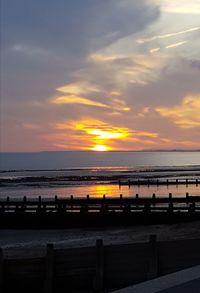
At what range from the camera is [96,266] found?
39.1 ft

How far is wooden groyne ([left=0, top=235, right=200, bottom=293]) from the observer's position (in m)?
11.8

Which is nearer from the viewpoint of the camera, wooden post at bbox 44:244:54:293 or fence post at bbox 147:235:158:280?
fence post at bbox 147:235:158:280

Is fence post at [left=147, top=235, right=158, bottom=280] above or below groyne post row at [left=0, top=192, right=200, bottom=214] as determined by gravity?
below

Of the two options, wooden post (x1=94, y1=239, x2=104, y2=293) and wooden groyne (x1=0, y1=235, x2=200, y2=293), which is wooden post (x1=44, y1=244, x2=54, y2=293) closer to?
wooden groyne (x1=0, y1=235, x2=200, y2=293)

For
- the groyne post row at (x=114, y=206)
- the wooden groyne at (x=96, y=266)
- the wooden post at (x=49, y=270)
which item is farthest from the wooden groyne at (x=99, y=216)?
the wooden post at (x=49, y=270)

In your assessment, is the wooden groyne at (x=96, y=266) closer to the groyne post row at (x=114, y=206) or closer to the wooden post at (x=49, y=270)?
the wooden post at (x=49, y=270)

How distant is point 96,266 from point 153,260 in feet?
4.44

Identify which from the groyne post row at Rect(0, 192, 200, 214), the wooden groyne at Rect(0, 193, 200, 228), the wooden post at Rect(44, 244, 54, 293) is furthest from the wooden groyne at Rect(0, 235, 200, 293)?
the groyne post row at Rect(0, 192, 200, 214)

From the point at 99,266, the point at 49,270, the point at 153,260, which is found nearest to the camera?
the point at 153,260

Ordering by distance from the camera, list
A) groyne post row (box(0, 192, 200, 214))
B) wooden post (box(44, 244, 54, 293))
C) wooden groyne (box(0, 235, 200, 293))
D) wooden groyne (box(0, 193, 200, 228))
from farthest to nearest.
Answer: groyne post row (box(0, 192, 200, 214)) < wooden groyne (box(0, 193, 200, 228)) < wooden post (box(44, 244, 54, 293)) < wooden groyne (box(0, 235, 200, 293))

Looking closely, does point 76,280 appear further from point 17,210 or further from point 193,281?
point 17,210

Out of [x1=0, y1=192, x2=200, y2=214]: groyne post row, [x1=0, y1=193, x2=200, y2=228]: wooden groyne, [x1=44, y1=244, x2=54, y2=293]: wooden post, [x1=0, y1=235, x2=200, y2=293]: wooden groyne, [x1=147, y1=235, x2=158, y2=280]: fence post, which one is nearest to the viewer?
[x1=147, y1=235, x2=158, y2=280]: fence post

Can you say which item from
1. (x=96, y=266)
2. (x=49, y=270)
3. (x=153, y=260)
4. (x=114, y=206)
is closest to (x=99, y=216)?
(x=114, y=206)

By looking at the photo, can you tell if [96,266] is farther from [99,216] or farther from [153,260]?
[99,216]
